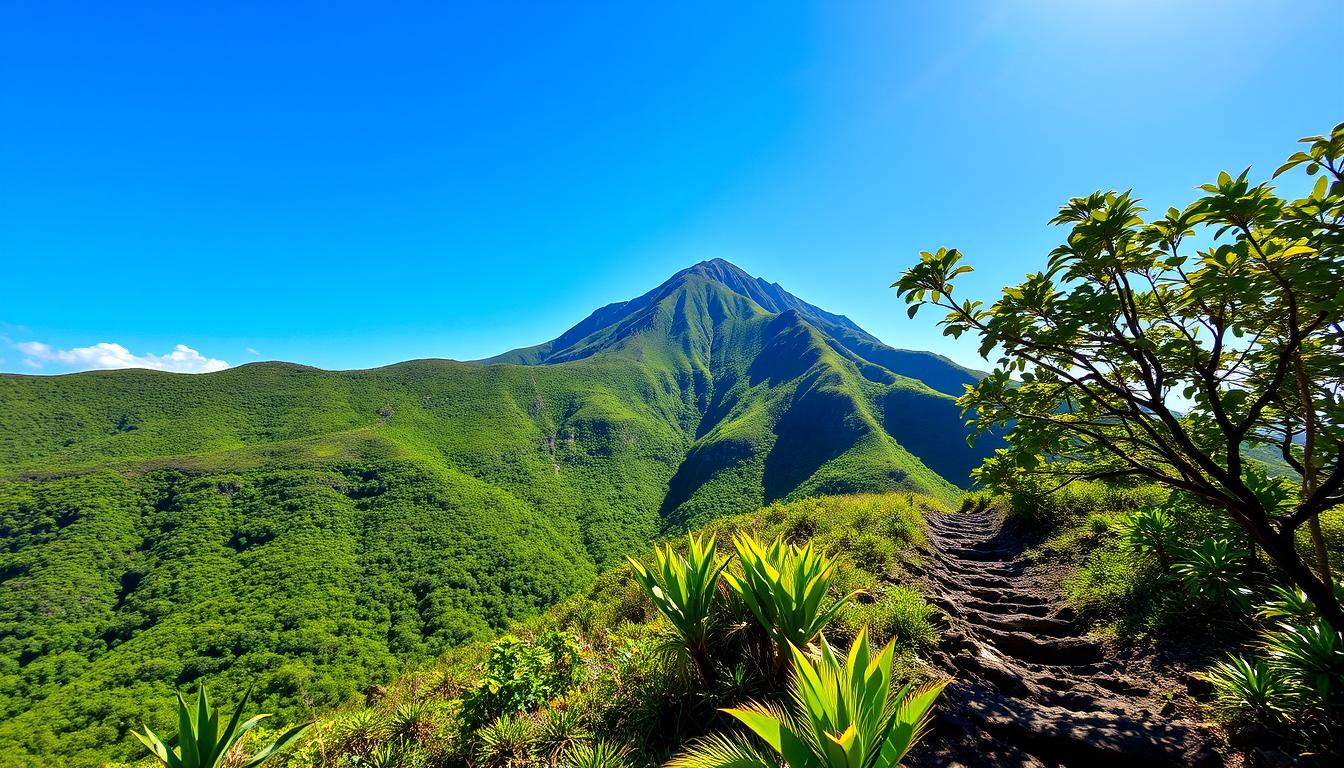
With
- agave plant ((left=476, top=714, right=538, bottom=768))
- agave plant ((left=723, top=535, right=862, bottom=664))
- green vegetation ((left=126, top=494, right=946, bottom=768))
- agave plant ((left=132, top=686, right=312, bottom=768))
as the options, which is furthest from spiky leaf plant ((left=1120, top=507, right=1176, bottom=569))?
agave plant ((left=132, top=686, right=312, bottom=768))

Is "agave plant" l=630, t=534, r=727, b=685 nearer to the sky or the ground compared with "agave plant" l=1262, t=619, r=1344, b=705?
nearer to the sky

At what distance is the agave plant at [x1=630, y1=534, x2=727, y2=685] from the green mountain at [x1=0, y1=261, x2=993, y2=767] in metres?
21.1

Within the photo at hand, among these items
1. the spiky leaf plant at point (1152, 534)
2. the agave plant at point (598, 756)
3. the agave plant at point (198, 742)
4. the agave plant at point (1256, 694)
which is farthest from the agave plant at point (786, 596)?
the spiky leaf plant at point (1152, 534)

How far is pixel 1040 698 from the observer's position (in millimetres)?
4781

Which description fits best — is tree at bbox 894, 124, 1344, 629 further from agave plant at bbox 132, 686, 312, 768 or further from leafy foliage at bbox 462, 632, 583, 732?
agave plant at bbox 132, 686, 312, 768

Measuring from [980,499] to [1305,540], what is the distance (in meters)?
12.3

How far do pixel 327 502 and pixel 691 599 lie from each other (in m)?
80.3

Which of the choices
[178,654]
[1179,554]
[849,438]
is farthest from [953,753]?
[849,438]

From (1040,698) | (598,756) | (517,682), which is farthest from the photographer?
(1040,698)

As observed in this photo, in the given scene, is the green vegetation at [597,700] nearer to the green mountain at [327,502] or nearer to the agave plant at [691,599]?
the agave plant at [691,599]

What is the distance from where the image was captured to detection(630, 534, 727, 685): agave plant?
3943 millimetres

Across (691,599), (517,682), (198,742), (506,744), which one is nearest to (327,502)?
(198,742)

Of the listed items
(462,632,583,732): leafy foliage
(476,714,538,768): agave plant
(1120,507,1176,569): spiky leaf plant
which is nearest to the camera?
(476,714,538,768): agave plant

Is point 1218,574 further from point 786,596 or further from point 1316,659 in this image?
point 786,596
